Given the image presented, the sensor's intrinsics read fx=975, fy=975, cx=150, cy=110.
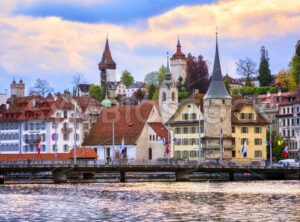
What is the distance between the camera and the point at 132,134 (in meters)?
169

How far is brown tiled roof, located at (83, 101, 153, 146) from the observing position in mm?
169500

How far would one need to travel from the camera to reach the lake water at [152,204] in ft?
219

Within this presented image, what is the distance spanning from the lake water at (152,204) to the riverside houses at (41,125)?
70.7m

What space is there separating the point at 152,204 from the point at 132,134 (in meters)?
89.9

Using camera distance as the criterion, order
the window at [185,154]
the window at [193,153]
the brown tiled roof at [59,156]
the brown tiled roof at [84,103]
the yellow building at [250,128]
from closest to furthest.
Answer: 1. the brown tiled roof at [59,156]
2. the yellow building at [250,128]
3. the window at [193,153]
4. the window at [185,154]
5. the brown tiled roof at [84,103]

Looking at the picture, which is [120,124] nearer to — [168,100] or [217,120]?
[168,100]

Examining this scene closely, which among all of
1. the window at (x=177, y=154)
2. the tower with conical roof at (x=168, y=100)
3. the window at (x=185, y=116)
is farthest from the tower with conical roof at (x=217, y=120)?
the tower with conical roof at (x=168, y=100)

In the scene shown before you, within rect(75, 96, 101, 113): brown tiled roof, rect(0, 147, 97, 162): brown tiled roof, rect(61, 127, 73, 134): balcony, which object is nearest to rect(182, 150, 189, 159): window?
rect(0, 147, 97, 162): brown tiled roof

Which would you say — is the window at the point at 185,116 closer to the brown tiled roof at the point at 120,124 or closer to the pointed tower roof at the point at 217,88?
the brown tiled roof at the point at 120,124

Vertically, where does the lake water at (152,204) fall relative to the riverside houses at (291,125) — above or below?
below

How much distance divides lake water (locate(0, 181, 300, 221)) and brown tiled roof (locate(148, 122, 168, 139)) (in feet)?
213

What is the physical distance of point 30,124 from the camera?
177000mm

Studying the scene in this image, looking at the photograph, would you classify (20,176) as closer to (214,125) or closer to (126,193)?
(214,125)

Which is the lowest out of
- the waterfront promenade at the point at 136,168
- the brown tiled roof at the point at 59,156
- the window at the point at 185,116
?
the waterfront promenade at the point at 136,168
